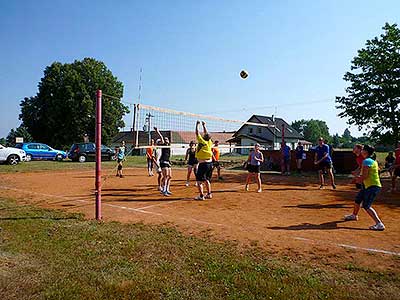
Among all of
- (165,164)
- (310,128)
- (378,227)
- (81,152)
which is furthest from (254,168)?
(310,128)

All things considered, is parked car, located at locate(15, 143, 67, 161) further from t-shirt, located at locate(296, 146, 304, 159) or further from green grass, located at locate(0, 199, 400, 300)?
green grass, located at locate(0, 199, 400, 300)

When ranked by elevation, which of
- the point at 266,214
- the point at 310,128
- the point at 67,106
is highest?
the point at 310,128

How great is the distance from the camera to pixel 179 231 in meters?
6.24

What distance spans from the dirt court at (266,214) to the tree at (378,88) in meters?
8.79

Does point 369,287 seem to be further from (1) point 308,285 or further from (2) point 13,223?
(2) point 13,223

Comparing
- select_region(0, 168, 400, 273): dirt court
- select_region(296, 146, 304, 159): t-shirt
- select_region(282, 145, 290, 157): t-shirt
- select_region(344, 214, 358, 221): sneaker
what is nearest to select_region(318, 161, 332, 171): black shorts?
select_region(0, 168, 400, 273): dirt court

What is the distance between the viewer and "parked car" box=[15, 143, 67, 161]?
29406 mm

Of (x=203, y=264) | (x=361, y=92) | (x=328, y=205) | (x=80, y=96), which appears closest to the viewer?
(x=203, y=264)

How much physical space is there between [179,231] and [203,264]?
1750 millimetres

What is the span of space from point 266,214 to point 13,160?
21.2 m

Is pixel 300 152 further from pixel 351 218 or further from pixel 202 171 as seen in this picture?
pixel 351 218

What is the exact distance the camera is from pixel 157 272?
14.1 ft

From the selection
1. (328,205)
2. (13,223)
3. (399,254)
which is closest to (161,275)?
(399,254)

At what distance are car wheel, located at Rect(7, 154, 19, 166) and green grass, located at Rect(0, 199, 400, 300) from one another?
788 inches
